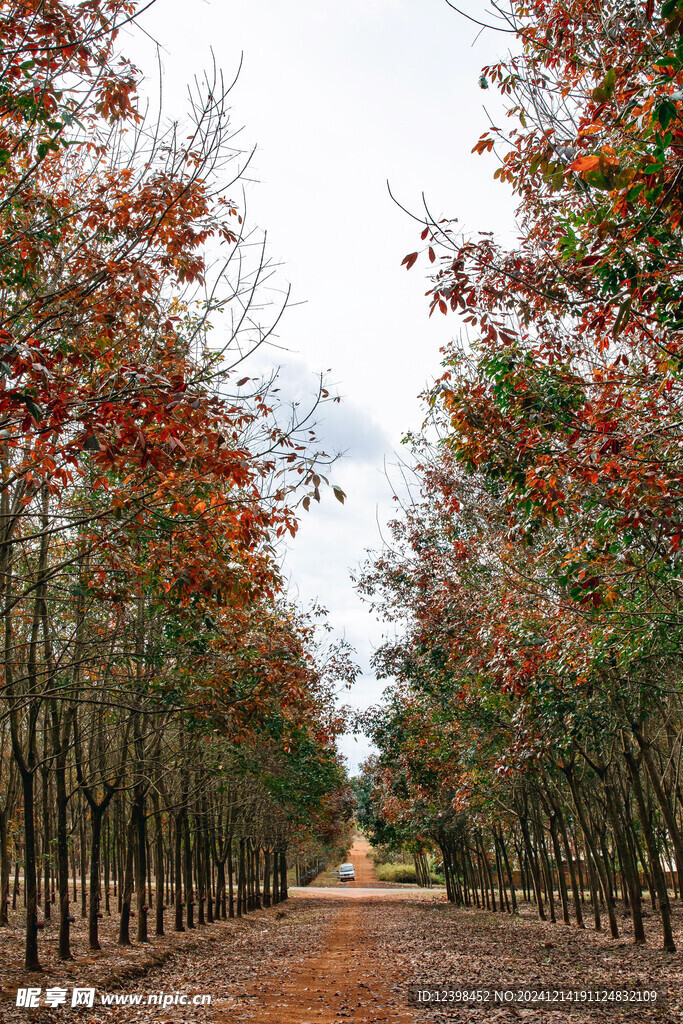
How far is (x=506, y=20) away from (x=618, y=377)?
12.9 feet

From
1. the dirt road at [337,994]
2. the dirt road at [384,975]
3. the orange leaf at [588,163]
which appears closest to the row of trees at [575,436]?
the orange leaf at [588,163]

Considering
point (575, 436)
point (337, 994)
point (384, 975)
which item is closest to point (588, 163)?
point (575, 436)

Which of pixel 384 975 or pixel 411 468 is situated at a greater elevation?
pixel 411 468

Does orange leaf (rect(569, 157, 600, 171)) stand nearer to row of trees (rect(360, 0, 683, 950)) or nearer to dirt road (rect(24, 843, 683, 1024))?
row of trees (rect(360, 0, 683, 950))

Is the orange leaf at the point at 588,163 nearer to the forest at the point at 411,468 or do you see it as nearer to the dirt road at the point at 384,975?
the forest at the point at 411,468

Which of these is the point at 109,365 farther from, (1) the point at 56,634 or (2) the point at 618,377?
(1) the point at 56,634

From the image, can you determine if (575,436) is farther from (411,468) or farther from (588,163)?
(411,468)

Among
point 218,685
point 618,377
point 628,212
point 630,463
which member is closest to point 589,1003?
point 218,685

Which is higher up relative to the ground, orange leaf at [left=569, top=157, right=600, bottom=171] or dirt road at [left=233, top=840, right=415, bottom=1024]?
orange leaf at [left=569, top=157, right=600, bottom=171]

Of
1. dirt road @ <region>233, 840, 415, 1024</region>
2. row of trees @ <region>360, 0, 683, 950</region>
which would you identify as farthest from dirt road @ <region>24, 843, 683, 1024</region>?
row of trees @ <region>360, 0, 683, 950</region>

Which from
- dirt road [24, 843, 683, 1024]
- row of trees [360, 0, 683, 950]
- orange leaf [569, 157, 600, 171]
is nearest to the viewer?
orange leaf [569, 157, 600, 171]

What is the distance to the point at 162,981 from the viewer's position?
1237 centimetres

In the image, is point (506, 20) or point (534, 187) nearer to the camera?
point (506, 20)

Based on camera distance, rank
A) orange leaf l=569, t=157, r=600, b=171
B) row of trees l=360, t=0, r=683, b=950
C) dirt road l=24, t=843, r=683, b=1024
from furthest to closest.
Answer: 1. dirt road l=24, t=843, r=683, b=1024
2. row of trees l=360, t=0, r=683, b=950
3. orange leaf l=569, t=157, r=600, b=171
